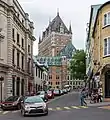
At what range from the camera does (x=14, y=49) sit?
51.8 metres

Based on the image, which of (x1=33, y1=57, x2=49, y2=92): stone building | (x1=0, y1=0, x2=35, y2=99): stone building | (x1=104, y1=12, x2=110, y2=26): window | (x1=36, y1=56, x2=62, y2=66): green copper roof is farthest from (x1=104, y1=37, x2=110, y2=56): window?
(x1=36, y1=56, x2=62, y2=66): green copper roof

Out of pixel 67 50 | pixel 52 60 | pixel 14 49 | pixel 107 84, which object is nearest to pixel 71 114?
pixel 107 84

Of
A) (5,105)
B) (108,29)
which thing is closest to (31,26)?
(108,29)

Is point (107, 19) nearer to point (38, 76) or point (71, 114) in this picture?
point (71, 114)

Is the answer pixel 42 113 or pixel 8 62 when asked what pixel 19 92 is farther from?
pixel 42 113

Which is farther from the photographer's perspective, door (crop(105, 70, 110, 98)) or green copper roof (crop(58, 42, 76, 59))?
green copper roof (crop(58, 42, 76, 59))

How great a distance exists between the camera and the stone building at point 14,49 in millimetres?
45594

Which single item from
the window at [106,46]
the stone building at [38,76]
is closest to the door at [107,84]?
the window at [106,46]

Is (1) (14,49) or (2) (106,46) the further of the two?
(1) (14,49)

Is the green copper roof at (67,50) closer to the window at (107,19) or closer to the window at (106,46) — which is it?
the window at (107,19)

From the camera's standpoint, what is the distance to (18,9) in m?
55.1

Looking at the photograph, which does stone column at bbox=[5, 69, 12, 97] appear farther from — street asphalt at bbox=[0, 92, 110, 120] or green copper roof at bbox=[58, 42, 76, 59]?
green copper roof at bbox=[58, 42, 76, 59]

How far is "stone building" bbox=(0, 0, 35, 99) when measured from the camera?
4559cm

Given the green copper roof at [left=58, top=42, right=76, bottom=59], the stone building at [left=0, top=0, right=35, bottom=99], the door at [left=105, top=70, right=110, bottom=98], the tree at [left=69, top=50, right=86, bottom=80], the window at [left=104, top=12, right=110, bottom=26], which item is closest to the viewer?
the door at [left=105, top=70, right=110, bottom=98]
